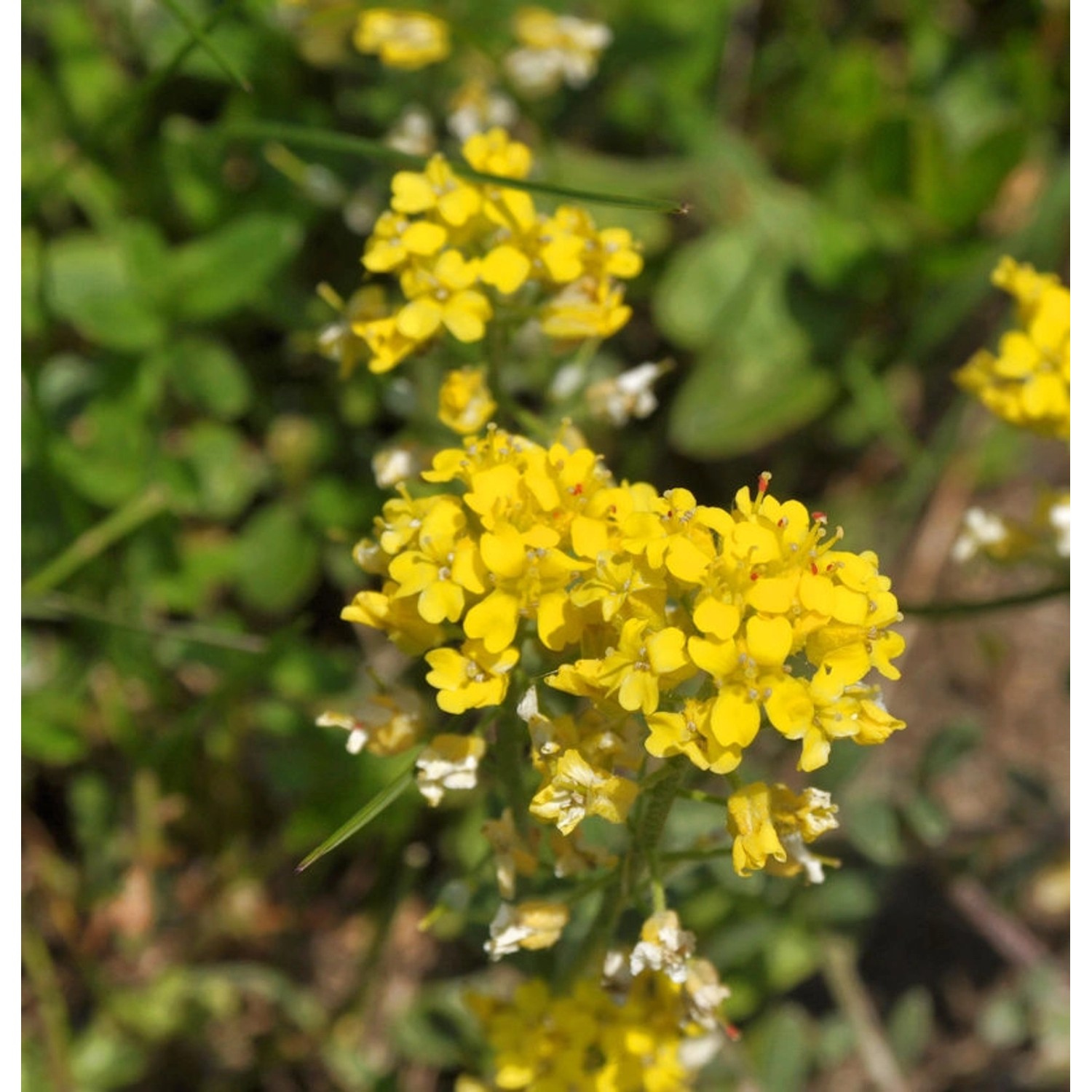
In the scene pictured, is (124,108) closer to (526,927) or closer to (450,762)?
(450,762)

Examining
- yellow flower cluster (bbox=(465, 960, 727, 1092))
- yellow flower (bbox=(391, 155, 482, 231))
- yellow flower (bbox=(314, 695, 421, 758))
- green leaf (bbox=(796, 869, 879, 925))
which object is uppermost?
yellow flower (bbox=(391, 155, 482, 231))

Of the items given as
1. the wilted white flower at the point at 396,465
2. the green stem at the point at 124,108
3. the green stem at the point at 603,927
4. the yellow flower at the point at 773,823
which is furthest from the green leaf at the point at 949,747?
the green stem at the point at 124,108

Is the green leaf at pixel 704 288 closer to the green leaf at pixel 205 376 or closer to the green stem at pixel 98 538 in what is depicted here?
the green leaf at pixel 205 376

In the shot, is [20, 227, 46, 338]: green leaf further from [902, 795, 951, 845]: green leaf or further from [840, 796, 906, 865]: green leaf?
[902, 795, 951, 845]: green leaf

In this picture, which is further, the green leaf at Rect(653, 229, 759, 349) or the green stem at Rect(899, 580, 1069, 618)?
the green leaf at Rect(653, 229, 759, 349)

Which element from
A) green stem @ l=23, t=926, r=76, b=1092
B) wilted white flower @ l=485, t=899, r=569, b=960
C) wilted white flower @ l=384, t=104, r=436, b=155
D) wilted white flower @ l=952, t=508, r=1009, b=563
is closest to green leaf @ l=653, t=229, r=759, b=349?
wilted white flower @ l=384, t=104, r=436, b=155

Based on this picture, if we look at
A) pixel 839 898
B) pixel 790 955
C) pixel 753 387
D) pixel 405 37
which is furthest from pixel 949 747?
pixel 405 37
